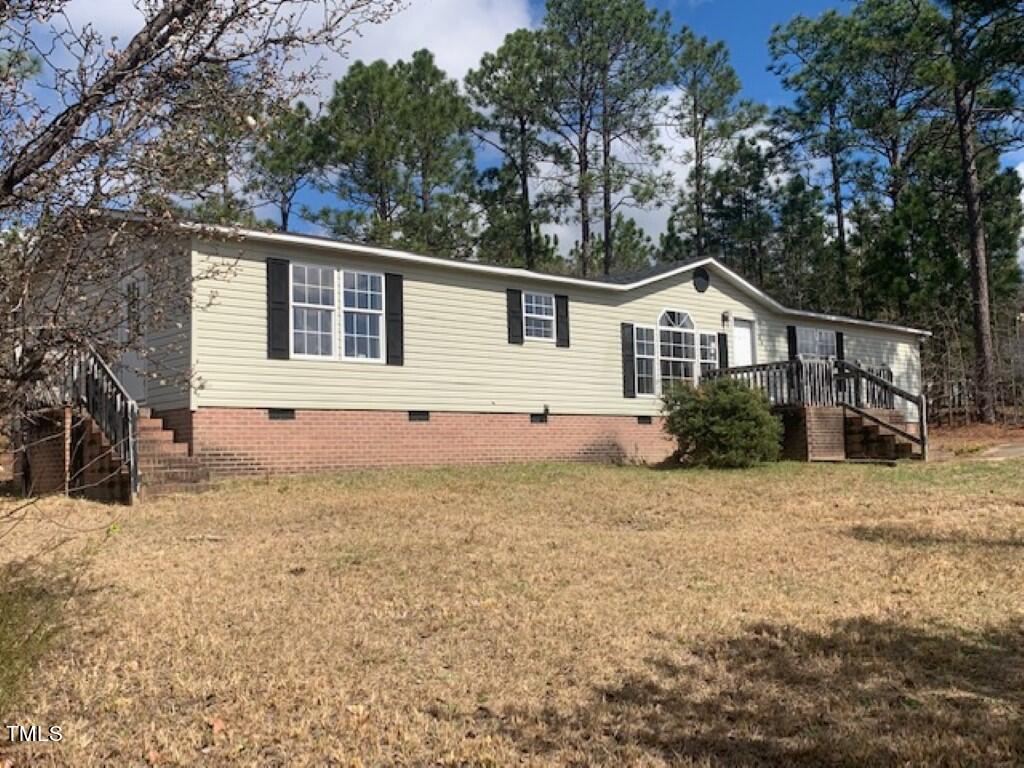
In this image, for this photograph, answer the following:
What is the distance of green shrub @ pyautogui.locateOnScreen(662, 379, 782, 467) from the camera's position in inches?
570

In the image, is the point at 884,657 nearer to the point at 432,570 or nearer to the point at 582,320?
the point at 432,570

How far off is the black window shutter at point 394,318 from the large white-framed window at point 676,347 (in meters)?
6.64

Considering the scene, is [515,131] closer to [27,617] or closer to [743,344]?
[743,344]

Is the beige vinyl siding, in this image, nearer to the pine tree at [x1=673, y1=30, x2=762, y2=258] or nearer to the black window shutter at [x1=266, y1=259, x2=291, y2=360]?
the black window shutter at [x1=266, y1=259, x2=291, y2=360]

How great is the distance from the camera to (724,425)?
47.5 ft

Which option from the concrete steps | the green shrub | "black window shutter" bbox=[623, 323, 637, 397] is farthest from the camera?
"black window shutter" bbox=[623, 323, 637, 397]

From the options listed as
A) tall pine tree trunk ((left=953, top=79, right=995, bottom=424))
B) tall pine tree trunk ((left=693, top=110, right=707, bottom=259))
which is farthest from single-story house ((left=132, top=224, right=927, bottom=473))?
tall pine tree trunk ((left=693, top=110, right=707, bottom=259))

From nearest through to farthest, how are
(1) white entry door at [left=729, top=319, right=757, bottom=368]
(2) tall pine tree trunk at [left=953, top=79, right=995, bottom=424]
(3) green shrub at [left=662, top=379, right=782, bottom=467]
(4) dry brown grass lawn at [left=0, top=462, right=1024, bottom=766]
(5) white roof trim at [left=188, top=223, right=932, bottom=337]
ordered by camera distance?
(4) dry brown grass lawn at [left=0, top=462, right=1024, bottom=766] → (5) white roof trim at [left=188, top=223, right=932, bottom=337] → (3) green shrub at [left=662, top=379, right=782, bottom=467] → (1) white entry door at [left=729, top=319, right=757, bottom=368] → (2) tall pine tree trunk at [left=953, top=79, right=995, bottom=424]

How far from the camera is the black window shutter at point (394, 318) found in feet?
47.1

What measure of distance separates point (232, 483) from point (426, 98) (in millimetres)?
18663

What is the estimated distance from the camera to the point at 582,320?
1748 cm

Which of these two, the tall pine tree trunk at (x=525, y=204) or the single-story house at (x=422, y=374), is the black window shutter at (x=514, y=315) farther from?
the tall pine tree trunk at (x=525, y=204)

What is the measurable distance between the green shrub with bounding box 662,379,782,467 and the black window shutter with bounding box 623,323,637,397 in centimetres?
295

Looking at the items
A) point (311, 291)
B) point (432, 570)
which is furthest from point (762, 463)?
point (432, 570)
